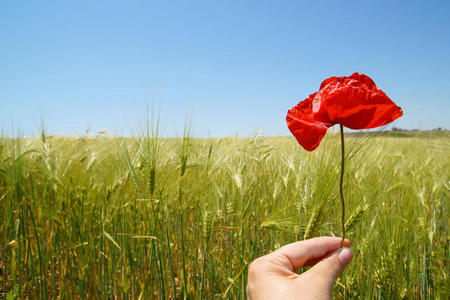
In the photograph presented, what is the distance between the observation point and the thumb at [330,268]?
1.71 ft

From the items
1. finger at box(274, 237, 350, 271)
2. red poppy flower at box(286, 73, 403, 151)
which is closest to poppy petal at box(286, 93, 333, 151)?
red poppy flower at box(286, 73, 403, 151)

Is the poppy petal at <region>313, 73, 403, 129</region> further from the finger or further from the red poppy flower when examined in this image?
the finger

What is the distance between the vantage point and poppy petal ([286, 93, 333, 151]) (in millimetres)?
527

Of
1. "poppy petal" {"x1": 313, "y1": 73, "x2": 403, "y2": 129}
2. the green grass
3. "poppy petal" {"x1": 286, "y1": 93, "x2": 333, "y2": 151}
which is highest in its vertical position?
"poppy petal" {"x1": 313, "y1": 73, "x2": 403, "y2": 129}

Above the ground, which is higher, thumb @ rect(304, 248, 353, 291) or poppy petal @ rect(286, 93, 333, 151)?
poppy petal @ rect(286, 93, 333, 151)

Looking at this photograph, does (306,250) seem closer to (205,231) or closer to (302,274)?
(302,274)

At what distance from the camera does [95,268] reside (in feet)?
4.87

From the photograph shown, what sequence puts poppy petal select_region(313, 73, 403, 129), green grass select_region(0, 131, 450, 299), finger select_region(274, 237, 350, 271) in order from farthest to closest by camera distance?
green grass select_region(0, 131, 450, 299) → finger select_region(274, 237, 350, 271) → poppy petal select_region(313, 73, 403, 129)

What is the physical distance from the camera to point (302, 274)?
529 mm

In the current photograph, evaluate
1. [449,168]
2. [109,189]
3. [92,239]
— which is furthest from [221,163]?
[449,168]

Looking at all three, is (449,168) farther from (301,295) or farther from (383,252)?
(301,295)

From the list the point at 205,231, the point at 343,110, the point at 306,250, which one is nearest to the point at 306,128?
the point at 343,110

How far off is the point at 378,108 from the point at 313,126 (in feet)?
0.39

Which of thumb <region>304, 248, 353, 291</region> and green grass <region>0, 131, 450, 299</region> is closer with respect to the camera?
thumb <region>304, 248, 353, 291</region>
